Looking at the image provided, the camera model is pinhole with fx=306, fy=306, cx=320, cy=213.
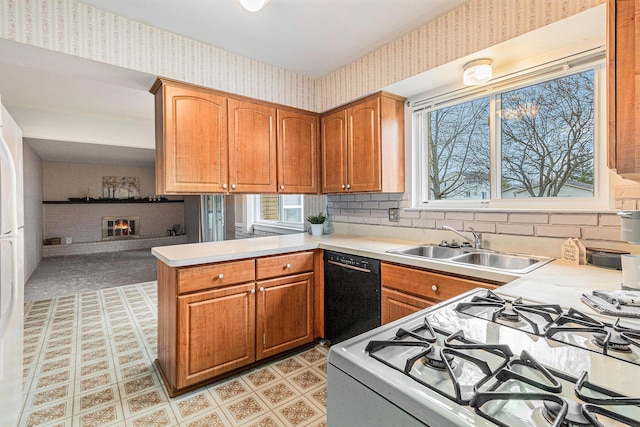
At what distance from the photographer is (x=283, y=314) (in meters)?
2.37

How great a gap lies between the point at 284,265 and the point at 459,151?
1696 millimetres

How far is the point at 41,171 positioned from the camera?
6.84m

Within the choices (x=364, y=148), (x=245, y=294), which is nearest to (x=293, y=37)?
(x=364, y=148)

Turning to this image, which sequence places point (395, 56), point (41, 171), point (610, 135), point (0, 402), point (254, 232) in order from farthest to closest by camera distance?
point (41, 171)
point (254, 232)
point (395, 56)
point (0, 402)
point (610, 135)

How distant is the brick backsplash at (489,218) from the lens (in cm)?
172

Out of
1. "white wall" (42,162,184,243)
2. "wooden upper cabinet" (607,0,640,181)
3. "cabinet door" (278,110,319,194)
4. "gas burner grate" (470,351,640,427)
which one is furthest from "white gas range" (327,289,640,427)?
"white wall" (42,162,184,243)

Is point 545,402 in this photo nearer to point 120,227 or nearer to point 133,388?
point 133,388

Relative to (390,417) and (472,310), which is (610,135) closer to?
(472,310)

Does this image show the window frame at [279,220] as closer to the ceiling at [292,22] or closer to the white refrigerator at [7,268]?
the ceiling at [292,22]

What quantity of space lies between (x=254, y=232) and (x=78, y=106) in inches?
113

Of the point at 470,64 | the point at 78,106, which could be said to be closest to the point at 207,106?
the point at 470,64

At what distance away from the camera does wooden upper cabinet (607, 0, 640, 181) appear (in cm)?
84

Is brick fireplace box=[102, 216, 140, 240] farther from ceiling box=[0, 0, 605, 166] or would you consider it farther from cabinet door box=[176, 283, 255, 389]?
cabinet door box=[176, 283, 255, 389]

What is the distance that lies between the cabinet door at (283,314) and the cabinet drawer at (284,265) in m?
0.05
